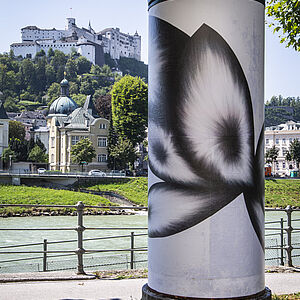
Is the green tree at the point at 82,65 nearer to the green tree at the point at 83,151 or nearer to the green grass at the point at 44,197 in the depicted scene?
the green tree at the point at 83,151

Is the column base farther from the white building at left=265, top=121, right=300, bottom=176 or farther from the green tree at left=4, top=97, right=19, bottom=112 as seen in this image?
the green tree at left=4, top=97, right=19, bottom=112

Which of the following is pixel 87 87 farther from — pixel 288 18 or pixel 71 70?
pixel 288 18

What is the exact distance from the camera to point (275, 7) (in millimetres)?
9102

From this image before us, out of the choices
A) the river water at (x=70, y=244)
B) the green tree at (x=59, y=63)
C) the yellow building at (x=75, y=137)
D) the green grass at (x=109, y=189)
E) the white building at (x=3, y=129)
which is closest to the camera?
the river water at (x=70, y=244)

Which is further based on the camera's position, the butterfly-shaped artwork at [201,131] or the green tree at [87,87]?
the green tree at [87,87]

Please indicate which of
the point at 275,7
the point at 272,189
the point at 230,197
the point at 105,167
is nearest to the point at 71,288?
the point at 230,197

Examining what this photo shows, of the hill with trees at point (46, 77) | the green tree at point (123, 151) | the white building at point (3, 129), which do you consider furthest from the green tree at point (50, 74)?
the green tree at point (123, 151)

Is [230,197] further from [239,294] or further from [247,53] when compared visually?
[247,53]

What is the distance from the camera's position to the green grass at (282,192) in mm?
51281

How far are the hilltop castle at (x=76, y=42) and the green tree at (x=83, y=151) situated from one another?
11530 centimetres

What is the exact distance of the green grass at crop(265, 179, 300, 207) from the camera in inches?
2019

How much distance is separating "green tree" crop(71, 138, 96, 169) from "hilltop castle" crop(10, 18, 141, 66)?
115m

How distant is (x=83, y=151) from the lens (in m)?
62.1

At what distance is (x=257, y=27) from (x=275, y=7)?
4642mm
